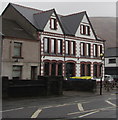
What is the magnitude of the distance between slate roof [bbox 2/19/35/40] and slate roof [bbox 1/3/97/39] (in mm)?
1835

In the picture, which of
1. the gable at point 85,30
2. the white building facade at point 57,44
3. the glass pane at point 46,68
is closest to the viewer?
the white building facade at point 57,44

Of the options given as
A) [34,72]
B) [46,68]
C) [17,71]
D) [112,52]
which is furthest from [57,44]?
[112,52]

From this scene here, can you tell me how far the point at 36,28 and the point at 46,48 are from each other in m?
3.25

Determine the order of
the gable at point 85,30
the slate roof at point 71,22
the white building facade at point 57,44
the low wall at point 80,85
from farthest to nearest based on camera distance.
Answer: the gable at point 85,30 < the slate roof at point 71,22 < the white building facade at point 57,44 < the low wall at point 80,85

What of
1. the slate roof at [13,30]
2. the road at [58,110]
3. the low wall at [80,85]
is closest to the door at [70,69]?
the low wall at [80,85]

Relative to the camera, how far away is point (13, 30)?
2945cm

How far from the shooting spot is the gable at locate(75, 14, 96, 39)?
35344mm

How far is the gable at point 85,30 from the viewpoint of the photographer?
35344 millimetres

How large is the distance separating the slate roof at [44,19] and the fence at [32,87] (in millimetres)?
11687

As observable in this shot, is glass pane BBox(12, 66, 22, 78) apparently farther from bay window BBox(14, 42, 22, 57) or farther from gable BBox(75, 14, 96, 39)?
gable BBox(75, 14, 96, 39)

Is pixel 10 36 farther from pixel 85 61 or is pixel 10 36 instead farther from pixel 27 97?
pixel 85 61

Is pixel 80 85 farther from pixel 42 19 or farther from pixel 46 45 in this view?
pixel 42 19

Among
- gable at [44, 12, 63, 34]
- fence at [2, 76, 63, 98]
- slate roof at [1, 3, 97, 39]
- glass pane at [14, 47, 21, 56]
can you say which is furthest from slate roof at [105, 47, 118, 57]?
fence at [2, 76, 63, 98]

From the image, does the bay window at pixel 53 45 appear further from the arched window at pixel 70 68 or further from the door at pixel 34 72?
the door at pixel 34 72
